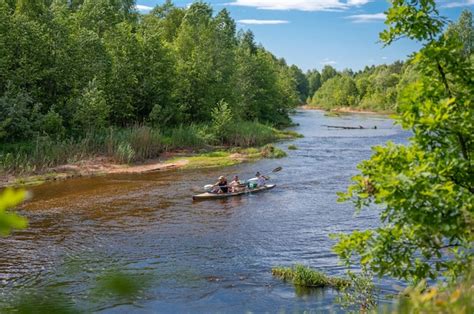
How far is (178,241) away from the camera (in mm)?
17516

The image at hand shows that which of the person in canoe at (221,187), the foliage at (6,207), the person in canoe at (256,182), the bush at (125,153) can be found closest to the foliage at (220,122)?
the bush at (125,153)

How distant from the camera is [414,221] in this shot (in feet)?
18.5

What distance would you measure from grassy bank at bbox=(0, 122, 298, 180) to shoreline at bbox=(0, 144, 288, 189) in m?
0.37

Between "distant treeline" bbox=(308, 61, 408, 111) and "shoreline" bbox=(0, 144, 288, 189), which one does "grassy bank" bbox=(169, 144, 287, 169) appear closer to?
"shoreline" bbox=(0, 144, 288, 189)

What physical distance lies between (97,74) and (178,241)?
77.9 feet

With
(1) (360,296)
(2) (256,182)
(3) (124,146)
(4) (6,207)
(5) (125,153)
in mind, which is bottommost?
(1) (360,296)

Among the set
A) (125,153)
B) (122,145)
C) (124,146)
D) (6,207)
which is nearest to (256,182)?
(125,153)

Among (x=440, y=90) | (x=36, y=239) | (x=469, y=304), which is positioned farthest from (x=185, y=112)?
(x=469, y=304)

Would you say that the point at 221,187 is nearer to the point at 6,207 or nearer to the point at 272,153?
the point at 272,153

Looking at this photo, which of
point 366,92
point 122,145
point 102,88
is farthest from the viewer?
point 366,92

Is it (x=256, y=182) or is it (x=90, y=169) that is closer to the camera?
(x=256, y=182)

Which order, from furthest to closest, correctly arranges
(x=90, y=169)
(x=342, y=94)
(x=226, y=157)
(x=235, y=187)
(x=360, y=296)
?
(x=342, y=94), (x=226, y=157), (x=90, y=169), (x=235, y=187), (x=360, y=296)

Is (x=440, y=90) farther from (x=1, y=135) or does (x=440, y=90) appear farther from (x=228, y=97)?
(x=228, y=97)

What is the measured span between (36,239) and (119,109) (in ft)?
77.6
